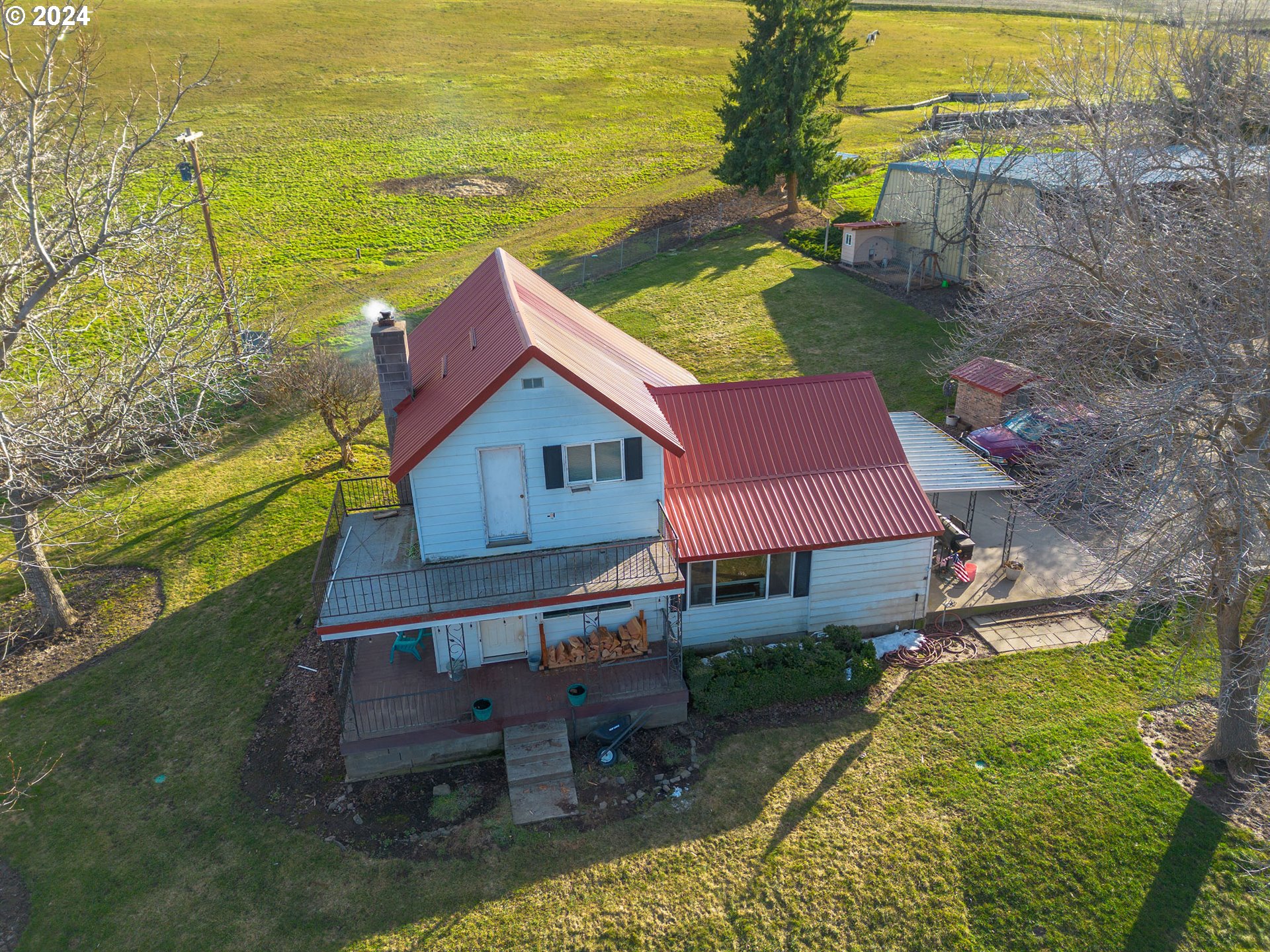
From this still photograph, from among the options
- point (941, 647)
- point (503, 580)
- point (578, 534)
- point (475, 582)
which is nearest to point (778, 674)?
point (941, 647)

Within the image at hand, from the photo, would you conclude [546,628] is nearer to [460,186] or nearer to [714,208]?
[714,208]

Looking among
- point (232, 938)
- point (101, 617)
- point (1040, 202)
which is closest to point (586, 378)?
point (232, 938)

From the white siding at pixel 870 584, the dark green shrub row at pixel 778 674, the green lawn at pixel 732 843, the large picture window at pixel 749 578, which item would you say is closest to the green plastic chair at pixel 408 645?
the green lawn at pixel 732 843

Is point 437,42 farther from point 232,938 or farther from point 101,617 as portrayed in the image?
point 232,938

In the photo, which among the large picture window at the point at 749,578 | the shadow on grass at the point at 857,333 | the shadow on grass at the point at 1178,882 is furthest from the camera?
the shadow on grass at the point at 857,333

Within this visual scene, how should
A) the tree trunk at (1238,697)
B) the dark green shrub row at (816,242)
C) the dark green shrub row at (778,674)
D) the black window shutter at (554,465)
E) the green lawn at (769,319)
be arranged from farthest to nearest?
the dark green shrub row at (816,242)
the green lawn at (769,319)
the dark green shrub row at (778,674)
the black window shutter at (554,465)
the tree trunk at (1238,697)

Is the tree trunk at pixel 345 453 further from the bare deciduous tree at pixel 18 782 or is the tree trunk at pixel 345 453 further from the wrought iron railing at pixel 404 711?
the bare deciduous tree at pixel 18 782
